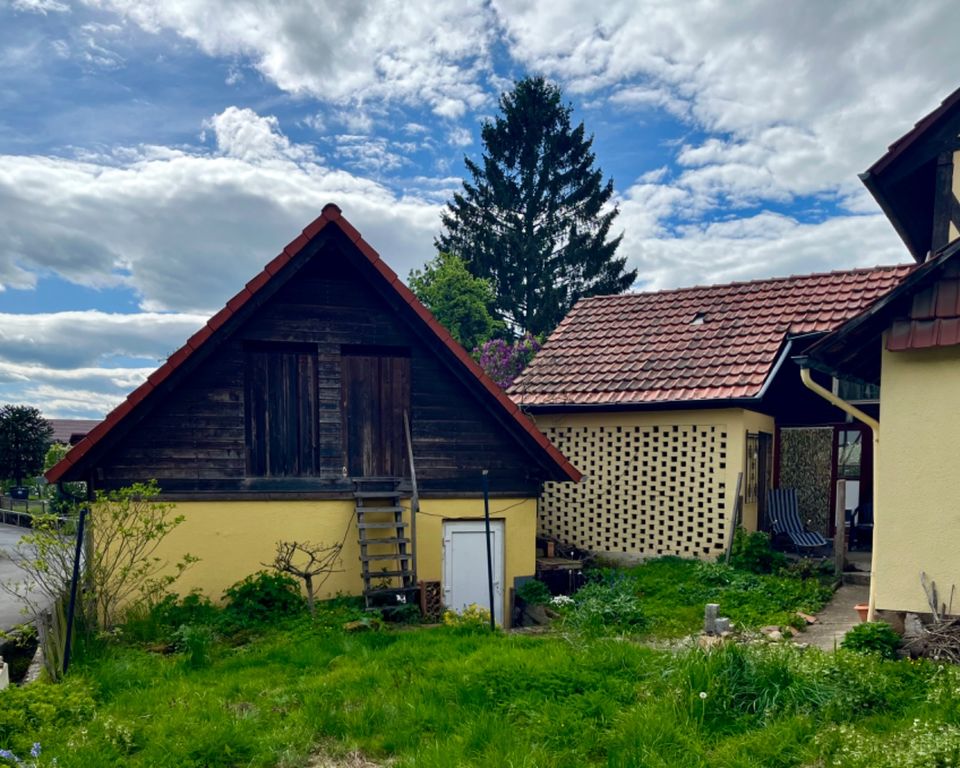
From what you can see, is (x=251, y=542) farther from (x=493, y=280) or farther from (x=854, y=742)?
(x=493, y=280)

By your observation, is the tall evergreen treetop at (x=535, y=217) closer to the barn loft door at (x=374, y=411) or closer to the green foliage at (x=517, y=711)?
the barn loft door at (x=374, y=411)

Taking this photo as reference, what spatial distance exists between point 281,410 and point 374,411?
131cm

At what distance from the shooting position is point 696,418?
40.3 ft

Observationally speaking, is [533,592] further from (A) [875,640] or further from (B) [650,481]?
(A) [875,640]

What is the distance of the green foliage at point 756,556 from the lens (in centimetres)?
1119

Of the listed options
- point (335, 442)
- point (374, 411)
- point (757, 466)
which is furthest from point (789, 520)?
point (335, 442)

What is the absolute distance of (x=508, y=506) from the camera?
1044cm

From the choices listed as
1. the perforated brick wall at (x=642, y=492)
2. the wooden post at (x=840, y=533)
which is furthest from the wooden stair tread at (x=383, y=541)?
the wooden post at (x=840, y=533)

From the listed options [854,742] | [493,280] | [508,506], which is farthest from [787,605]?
[493,280]

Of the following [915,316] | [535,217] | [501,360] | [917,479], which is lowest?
[917,479]

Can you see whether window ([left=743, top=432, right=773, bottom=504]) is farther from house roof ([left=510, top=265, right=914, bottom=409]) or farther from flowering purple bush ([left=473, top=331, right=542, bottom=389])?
flowering purple bush ([left=473, top=331, right=542, bottom=389])

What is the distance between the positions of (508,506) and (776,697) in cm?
561

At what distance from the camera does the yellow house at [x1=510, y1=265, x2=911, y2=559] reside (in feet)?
39.5

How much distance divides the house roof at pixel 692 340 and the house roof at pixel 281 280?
311 centimetres
